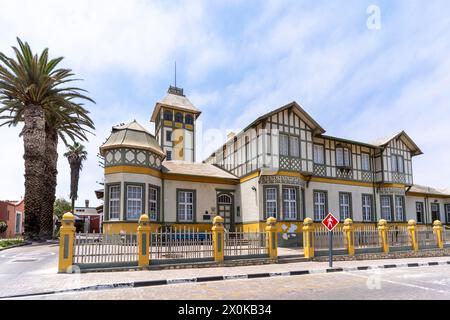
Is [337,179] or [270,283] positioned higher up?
[337,179]

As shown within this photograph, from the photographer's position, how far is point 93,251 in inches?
464

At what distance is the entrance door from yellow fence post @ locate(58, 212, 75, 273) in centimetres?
1223

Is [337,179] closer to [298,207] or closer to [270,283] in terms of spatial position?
[298,207]

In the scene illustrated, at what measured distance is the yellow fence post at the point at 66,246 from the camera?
36.9ft

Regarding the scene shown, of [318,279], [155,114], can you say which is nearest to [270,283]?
[318,279]

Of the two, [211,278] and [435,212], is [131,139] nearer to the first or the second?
[211,278]

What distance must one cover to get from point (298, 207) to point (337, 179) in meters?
5.01

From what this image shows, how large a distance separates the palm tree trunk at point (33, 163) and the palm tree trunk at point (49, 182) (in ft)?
1.92

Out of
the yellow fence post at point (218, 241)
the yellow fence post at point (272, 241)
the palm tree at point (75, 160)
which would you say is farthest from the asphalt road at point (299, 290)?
the palm tree at point (75, 160)

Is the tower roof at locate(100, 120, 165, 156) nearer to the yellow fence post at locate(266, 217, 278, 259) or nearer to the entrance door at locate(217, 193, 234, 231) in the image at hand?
the entrance door at locate(217, 193, 234, 231)

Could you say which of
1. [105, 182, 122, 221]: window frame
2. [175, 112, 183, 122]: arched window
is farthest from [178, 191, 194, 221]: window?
[175, 112, 183, 122]: arched window

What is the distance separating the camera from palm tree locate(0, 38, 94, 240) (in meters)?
23.3

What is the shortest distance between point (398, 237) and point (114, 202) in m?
16.1

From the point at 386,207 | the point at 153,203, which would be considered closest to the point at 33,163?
the point at 153,203
